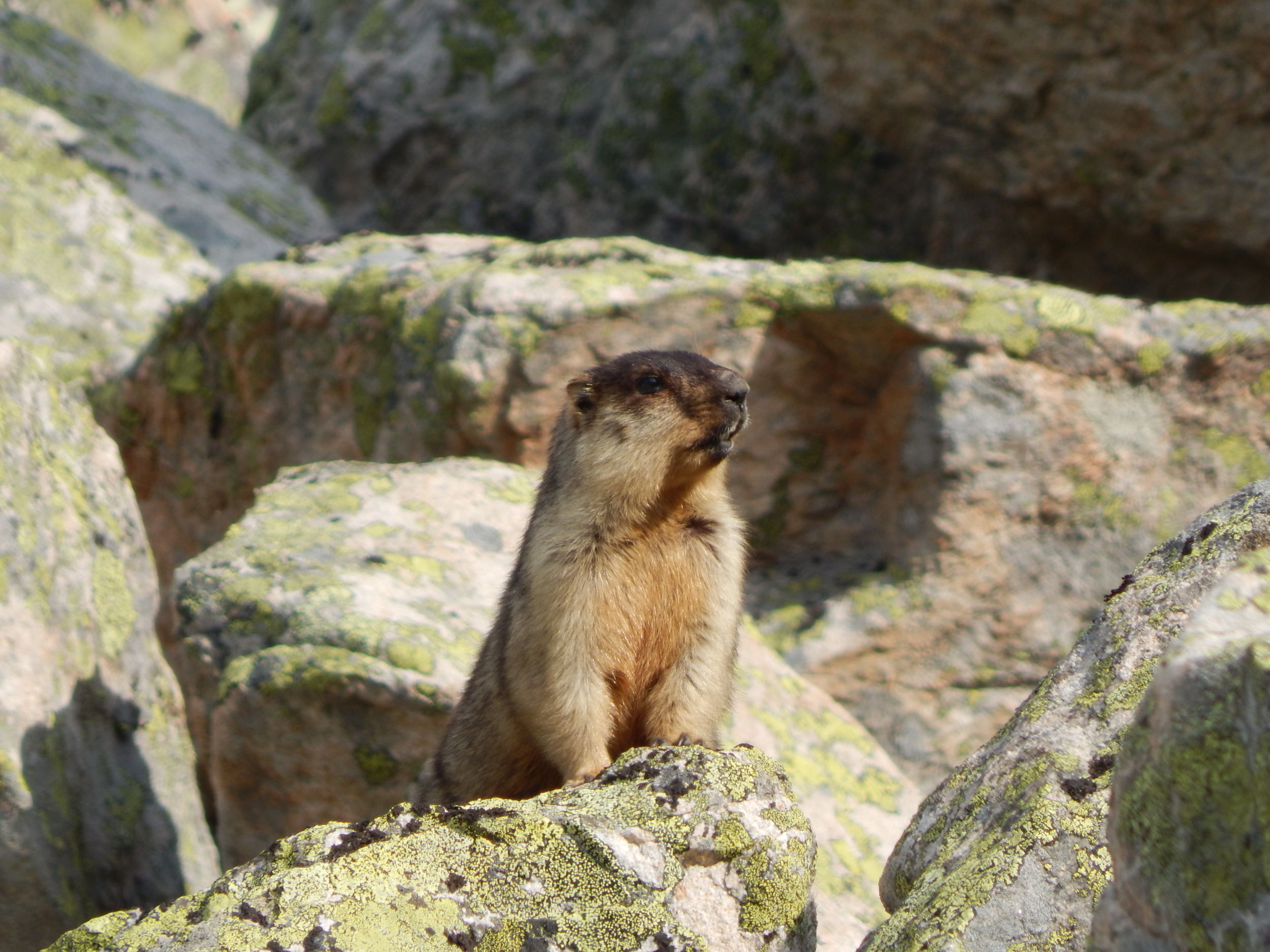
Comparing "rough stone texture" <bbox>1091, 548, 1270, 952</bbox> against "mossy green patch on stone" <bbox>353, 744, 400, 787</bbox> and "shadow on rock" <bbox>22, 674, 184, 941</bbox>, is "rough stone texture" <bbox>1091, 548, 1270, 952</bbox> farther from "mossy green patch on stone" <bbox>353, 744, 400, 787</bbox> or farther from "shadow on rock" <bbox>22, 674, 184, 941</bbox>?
"shadow on rock" <bbox>22, 674, 184, 941</bbox>

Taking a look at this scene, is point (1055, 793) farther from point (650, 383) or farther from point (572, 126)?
point (572, 126)

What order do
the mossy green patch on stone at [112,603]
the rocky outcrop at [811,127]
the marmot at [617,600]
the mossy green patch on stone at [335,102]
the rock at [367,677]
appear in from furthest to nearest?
1. the mossy green patch on stone at [335,102]
2. the rocky outcrop at [811,127]
3. the mossy green patch on stone at [112,603]
4. the rock at [367,677]
5. the marmot at [617,600]

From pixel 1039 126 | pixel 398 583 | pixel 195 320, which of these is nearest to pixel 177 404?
pixel 195 320

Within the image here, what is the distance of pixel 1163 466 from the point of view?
7.75 m

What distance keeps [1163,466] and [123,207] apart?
797cm

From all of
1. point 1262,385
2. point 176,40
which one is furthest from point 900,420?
point 176,40

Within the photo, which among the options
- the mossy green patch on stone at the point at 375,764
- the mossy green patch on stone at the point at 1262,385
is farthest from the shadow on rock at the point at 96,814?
the mossy green patch on stone at the point at 1262,385

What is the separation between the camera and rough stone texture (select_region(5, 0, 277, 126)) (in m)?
17.2

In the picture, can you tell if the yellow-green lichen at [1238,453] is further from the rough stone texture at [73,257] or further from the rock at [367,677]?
the rough stone texture at [73,257]

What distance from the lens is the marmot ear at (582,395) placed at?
18.7 feet

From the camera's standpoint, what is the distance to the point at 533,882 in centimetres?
363

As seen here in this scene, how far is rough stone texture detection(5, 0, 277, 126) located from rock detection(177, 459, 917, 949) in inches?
452

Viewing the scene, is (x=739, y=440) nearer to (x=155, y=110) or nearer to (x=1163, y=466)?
(x=1163, y=466)

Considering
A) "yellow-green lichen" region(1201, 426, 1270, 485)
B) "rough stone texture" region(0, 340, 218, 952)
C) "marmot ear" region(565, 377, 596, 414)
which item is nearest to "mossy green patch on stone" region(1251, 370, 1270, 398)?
"yellow-green lichen" region(1201, 426, 1270, 485)
